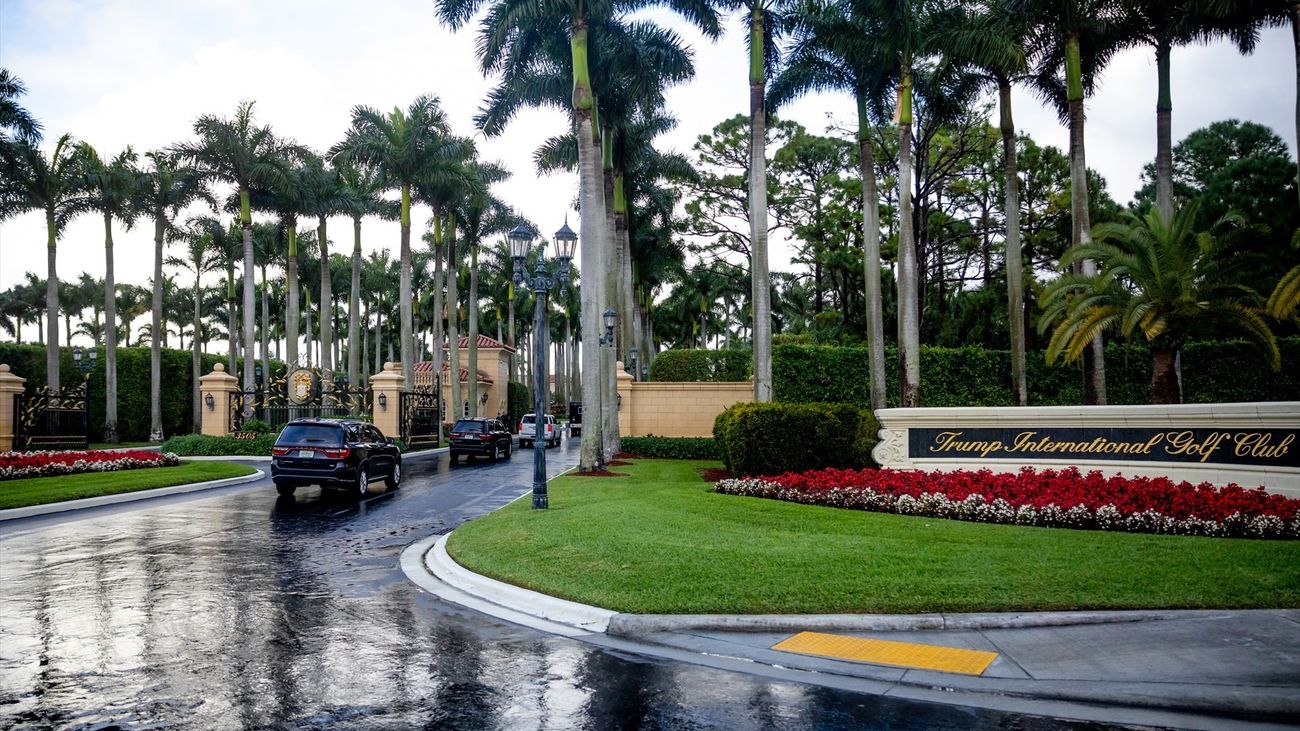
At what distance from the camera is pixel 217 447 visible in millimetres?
31297

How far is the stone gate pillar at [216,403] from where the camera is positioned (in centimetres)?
3444

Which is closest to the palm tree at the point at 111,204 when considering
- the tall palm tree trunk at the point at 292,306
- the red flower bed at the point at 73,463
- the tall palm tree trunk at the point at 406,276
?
the tall palm tree trunk at the point at 292,306

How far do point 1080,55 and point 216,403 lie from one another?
112ft

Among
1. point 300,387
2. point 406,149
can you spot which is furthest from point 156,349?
point 406,149

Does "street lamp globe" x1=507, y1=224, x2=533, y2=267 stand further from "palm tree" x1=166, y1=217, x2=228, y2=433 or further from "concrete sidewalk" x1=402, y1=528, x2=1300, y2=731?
"palm tree" x1=166, y1=217, x2=228, y2=433

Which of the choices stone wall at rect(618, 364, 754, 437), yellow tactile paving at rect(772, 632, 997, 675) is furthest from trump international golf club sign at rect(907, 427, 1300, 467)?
stone wall at rect(618, 364, 754, 437)

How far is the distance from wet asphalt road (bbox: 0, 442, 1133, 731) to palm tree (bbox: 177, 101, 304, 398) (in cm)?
2928

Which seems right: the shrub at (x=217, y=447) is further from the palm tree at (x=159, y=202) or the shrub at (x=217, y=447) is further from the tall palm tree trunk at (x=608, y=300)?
the tall palm tree trunk at (x=608, y=300)

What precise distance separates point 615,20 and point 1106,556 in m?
22.1

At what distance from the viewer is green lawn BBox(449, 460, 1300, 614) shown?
751 centimetres

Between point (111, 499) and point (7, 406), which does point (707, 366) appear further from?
point (7, 406)

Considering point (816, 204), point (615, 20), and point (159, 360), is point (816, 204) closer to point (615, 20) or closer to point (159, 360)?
point (615, 20)

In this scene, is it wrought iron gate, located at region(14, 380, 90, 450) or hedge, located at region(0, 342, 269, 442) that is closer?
wrought iron gate, located at region(14, 380, 90, 450)

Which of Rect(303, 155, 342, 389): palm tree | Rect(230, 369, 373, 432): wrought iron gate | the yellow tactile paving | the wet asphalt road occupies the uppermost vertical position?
Rect(303, 155, 342, 389): palm tree
